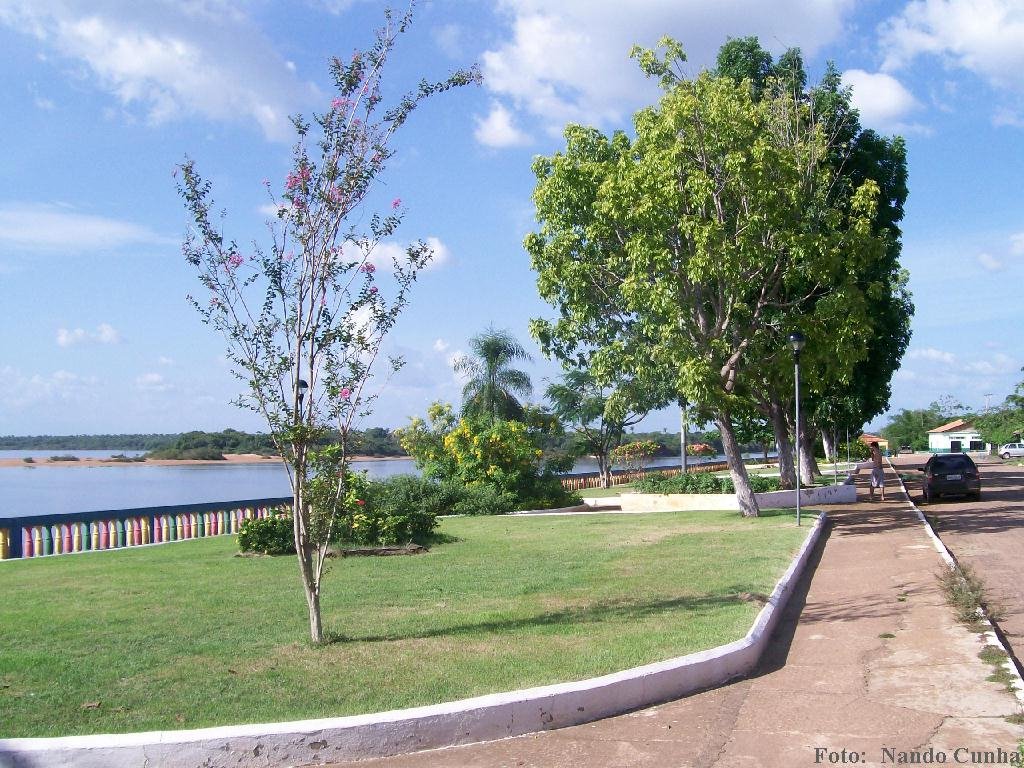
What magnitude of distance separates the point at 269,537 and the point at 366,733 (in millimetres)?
10144

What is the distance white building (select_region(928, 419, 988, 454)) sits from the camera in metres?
119

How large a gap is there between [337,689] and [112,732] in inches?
57.5

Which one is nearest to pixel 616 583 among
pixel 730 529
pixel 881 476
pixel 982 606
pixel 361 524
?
pixel 982 606

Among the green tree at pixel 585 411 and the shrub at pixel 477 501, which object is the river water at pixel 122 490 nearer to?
the shrub at pixel 477 501

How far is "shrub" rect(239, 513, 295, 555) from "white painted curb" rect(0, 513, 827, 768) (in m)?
9.63

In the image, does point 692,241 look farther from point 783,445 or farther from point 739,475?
point 783,445

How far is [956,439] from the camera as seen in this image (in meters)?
123

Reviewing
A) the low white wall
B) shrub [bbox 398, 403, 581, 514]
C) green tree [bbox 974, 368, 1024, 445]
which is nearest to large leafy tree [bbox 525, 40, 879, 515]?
the low white wall

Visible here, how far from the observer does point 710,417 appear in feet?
70.4

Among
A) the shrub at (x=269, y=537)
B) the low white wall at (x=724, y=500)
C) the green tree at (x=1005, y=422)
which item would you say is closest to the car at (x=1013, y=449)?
the green tree at (x=1005, y=422)

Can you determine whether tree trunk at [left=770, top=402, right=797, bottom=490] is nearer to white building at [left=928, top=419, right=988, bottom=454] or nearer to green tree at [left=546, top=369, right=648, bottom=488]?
green tree at [left=546, top=369, right=648, bottom=488]

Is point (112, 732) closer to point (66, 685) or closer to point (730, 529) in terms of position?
point (66, 685)

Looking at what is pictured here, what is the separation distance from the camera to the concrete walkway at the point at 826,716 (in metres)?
5.33

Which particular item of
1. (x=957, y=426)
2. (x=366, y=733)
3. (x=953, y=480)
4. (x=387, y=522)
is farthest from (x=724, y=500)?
(x=957, y=426)
